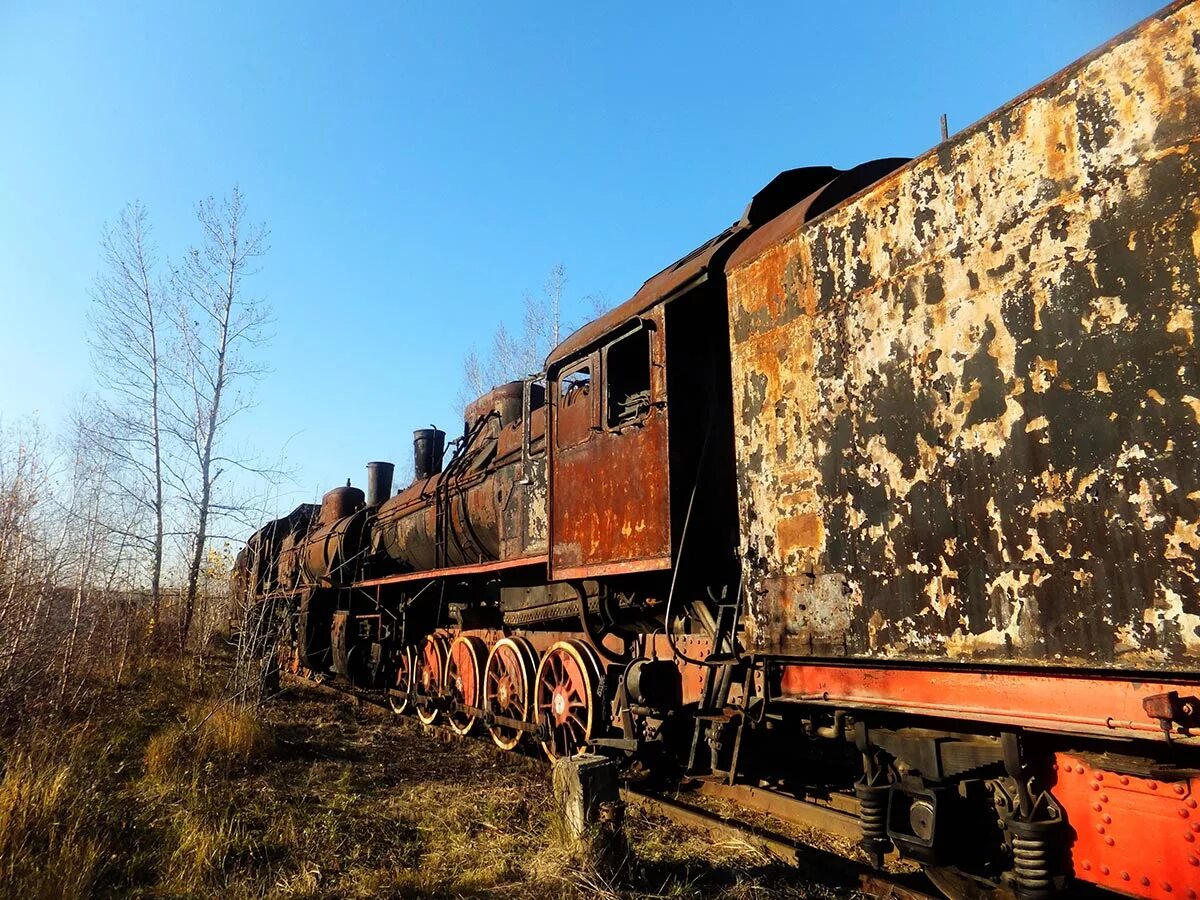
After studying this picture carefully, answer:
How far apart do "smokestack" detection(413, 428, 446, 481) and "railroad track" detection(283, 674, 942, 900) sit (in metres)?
8.38

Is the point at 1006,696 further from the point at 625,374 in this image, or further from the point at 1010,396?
the point at 625,374

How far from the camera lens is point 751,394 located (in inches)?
170

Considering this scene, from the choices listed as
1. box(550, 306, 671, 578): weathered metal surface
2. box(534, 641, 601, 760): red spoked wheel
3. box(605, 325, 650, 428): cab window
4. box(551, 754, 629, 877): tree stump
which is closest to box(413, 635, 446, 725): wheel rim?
box(534, 641, 601, 760): red spoked wheel

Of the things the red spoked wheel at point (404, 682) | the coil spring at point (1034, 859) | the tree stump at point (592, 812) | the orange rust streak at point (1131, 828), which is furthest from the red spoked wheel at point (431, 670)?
the orange rust streak at point (1131, 828)

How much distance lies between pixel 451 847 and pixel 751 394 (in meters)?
3.23

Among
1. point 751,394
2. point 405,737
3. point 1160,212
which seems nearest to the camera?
point 1160,212

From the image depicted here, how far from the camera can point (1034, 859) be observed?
9.73ft

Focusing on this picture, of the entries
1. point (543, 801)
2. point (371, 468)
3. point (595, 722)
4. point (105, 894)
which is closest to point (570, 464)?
point (595, 722)

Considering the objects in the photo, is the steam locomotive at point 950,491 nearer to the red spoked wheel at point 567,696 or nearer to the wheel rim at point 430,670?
the red spoked wheel at point 567,696

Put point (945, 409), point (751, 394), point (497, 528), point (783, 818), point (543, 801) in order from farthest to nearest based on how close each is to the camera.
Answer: point (497, 528), point (543, 801), point (783, 818), point (751, 394), point (945, 409)

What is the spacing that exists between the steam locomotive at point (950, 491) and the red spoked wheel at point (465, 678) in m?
3.39

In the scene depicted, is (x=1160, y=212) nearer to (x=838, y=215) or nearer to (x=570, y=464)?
(x=838, y=215)

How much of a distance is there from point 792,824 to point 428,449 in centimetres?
959

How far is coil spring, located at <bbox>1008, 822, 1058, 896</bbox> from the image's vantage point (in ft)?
9.66
